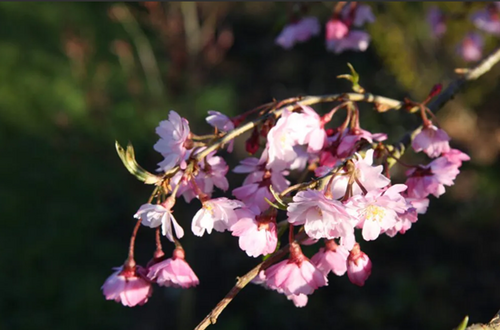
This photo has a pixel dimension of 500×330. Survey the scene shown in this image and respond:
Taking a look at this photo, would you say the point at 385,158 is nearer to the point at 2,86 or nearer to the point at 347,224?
the point at 347,224

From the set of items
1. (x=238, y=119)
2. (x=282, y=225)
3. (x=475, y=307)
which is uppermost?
(x=238, y=119)

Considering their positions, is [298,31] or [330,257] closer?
[330,257]

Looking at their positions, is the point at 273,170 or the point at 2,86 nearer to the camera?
the point at 273,170

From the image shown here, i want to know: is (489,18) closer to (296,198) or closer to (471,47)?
(471,47)

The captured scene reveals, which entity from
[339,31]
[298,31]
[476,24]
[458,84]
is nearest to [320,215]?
[458,84]

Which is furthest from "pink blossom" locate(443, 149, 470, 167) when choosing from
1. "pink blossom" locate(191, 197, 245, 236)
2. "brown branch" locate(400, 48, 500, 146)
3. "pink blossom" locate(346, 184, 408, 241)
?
"pink blossom" locate(191, 197, 245, 236)

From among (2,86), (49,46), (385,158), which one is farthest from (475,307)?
(49,46)

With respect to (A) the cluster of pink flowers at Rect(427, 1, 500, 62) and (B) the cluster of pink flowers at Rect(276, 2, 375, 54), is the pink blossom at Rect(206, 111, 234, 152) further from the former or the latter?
(A) the cluster of pink flowers at Rect(427, 1, 500, 62)
